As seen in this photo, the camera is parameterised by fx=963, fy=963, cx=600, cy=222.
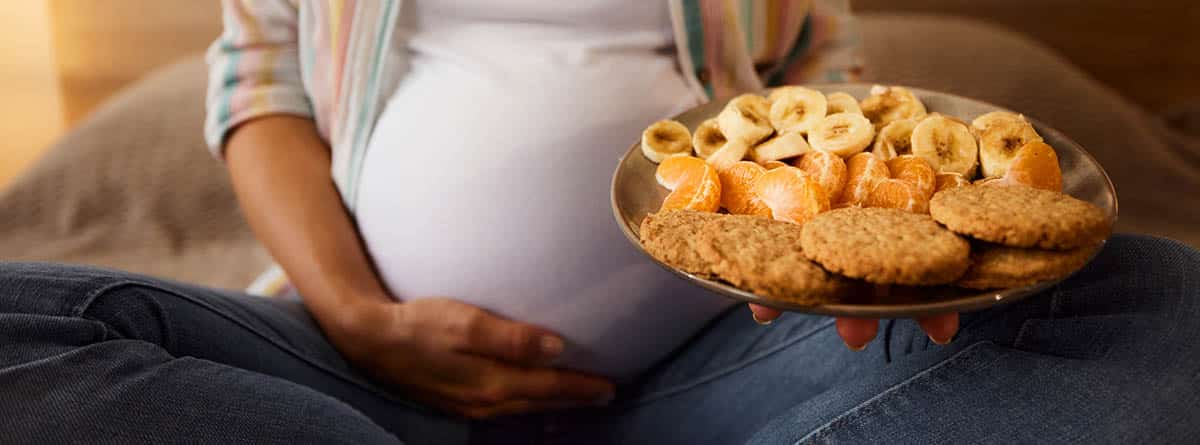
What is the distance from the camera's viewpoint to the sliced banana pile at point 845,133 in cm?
68

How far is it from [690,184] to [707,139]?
10 cm

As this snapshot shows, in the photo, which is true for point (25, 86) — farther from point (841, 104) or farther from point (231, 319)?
point (841, 104)

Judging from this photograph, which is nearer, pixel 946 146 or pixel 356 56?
pixel 946 146

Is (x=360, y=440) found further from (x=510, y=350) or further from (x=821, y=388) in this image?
(x=821, y=388)

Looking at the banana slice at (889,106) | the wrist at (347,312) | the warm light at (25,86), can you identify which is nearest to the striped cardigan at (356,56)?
the wrist at (347,312)

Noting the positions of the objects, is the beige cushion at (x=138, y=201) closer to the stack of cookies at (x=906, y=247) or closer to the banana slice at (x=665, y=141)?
the banana slice at (x=665, y=141)

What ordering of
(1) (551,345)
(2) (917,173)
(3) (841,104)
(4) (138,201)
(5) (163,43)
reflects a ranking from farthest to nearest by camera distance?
(5) (163,43) < (4) (138,201) < (1) (551,345) < (3) (841,104) < (2) (917,173)

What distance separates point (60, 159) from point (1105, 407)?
138cm

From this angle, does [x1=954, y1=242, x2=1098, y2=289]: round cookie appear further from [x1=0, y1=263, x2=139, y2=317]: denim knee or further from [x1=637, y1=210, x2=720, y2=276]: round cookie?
[x1=0, y1=263, x2=139, y2=317]: denim knee

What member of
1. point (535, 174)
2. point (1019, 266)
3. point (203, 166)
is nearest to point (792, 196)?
point (1019, 266)

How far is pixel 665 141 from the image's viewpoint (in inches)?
28.9

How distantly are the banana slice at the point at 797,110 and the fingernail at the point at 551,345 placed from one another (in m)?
0.28

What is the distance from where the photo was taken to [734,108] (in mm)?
736

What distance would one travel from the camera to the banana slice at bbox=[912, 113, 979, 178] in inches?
26.6
